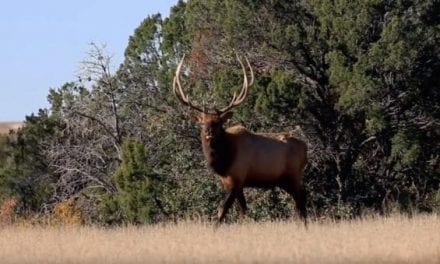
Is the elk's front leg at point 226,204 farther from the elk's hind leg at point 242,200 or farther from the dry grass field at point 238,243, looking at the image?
the dry grass field at point 238,243

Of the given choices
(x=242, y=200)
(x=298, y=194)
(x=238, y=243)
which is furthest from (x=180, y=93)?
(x=238, y=243)

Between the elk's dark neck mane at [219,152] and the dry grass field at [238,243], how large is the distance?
1282 millimetres

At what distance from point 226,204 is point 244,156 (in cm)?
128

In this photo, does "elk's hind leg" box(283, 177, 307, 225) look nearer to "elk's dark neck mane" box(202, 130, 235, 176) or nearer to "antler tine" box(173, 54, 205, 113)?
"elk's dark neck mane" box(202, 130, 235, 176)

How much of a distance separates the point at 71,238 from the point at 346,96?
10.9 metres

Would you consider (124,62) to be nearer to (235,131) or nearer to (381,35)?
(381,35)

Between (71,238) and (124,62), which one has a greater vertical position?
(124,62)

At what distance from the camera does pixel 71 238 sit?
1712cm

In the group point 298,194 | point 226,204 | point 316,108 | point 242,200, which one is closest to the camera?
point 226,204

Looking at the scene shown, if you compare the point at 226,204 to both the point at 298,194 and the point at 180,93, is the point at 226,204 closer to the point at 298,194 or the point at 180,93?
the point at 298,194

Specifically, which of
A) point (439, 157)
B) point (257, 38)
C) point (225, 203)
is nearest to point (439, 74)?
point (439, 157)

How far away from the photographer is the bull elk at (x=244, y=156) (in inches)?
791

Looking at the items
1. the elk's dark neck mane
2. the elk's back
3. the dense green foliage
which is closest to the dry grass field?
the elk's dark neck mane

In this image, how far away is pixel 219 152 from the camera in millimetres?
20156
